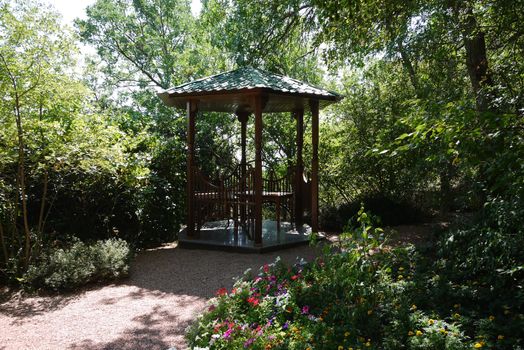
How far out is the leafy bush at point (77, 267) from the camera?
5.05 m

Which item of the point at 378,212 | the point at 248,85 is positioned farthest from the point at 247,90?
the point at 378,212

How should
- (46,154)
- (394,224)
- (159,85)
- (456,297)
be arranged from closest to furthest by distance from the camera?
(456,297) < (46,154) < (394,224) < (159,85)

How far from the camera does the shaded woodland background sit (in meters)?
3.97

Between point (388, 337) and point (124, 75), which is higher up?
point (124, 75)

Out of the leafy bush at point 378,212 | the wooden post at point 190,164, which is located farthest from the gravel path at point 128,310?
the leafy bush at point 378,212

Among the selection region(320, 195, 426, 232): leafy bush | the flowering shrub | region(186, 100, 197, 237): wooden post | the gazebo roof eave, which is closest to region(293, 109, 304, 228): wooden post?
region(320, 195, 426, 232): leafy bush

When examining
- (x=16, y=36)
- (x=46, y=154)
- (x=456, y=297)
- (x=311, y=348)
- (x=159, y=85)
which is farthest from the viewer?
(x=159, y=85)

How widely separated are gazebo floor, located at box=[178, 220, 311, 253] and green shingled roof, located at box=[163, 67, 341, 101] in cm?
259

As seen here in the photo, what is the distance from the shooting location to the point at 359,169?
9.62 metres

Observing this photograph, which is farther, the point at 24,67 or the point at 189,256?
the point at 189,256

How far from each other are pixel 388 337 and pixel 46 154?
4.72 m

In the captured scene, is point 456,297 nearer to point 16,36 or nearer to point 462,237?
point 462,237

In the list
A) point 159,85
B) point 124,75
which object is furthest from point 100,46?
point 159,85

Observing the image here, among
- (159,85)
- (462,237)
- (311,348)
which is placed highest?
(159,85)
